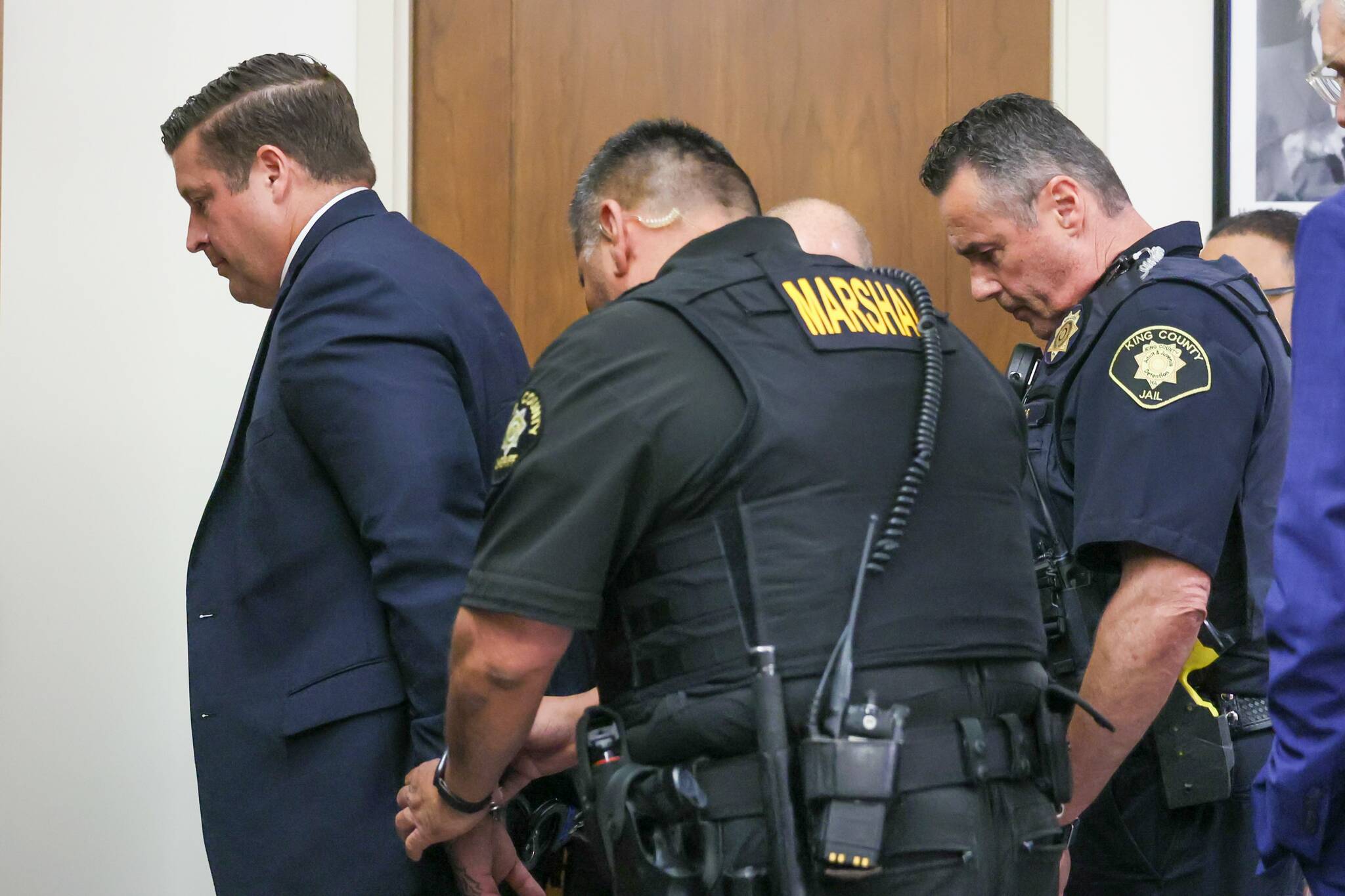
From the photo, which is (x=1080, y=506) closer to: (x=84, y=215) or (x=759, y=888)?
(x=759, y=888)

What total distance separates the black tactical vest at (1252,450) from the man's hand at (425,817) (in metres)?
0.88

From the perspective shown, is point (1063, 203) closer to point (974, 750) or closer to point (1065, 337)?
point (1065, 337)

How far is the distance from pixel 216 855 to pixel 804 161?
70.5 inches

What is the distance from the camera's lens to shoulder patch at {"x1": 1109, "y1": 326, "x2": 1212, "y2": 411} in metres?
1.66

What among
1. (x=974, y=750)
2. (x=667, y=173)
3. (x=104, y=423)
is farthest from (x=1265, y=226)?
(x=104, y=423)

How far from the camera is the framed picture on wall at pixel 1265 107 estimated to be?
2752 mm

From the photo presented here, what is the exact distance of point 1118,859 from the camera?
5.89 ft

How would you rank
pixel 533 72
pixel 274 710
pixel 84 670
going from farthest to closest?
pixel 533 72 < pixel 84 670 < pixel 274 710

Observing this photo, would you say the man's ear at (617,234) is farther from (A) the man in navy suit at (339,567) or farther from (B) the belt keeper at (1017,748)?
(B) the belt keeper at (1017,748)

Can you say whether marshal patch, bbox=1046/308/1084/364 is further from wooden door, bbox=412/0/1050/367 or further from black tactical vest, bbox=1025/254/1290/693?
wooden door, bbox=412/0/1050/367

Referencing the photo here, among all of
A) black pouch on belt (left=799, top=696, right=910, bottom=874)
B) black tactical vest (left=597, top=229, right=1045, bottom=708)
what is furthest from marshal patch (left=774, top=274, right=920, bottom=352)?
black pouch on belt (left=799, top=696, right=910, bottom=874)

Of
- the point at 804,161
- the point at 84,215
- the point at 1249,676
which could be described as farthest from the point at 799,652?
the point at 84,215

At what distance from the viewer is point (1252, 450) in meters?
1.72

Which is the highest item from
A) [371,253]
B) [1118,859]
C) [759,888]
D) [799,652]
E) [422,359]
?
[371,253]
